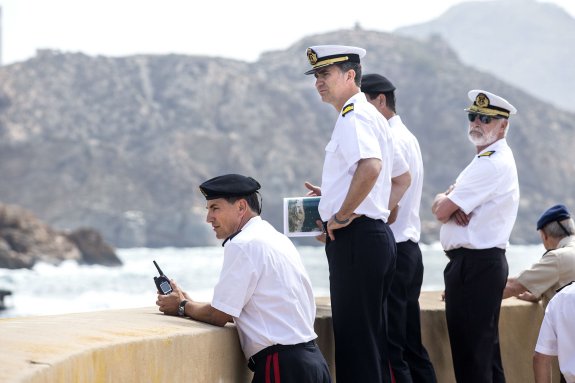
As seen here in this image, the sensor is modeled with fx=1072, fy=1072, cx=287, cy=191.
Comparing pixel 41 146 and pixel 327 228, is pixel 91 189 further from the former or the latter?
pixel 327 228

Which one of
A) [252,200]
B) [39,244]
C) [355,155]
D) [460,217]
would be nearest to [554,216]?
[460,217]

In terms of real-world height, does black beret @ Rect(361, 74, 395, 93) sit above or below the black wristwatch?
above

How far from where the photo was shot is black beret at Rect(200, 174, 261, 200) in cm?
385

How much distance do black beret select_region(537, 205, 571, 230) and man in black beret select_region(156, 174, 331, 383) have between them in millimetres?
1781

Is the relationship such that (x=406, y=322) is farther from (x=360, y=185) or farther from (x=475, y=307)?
(x=360, y=185)

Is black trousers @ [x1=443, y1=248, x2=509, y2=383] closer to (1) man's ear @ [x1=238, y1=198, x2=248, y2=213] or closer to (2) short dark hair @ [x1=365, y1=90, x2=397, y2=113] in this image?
(2) short dark hair @ [x1=365, y1=90, x2=397, y2=113]

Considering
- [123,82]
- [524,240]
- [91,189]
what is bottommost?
[524,240]

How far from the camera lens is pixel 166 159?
174 meters

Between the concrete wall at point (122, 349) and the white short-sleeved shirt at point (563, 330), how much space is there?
1100 mm

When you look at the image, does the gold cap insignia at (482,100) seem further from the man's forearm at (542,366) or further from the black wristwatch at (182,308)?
the black wristwatch at (182,308)

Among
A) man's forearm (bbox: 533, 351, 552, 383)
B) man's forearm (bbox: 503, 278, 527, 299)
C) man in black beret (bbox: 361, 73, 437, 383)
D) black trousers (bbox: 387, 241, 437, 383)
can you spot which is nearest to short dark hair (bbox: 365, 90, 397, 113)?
man in black beret (bbox: 361, 73, 437, 383)

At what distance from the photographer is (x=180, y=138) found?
178 metres

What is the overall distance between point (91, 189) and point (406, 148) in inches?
6632

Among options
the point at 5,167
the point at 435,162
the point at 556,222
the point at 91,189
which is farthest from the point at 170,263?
the point at 556,222
